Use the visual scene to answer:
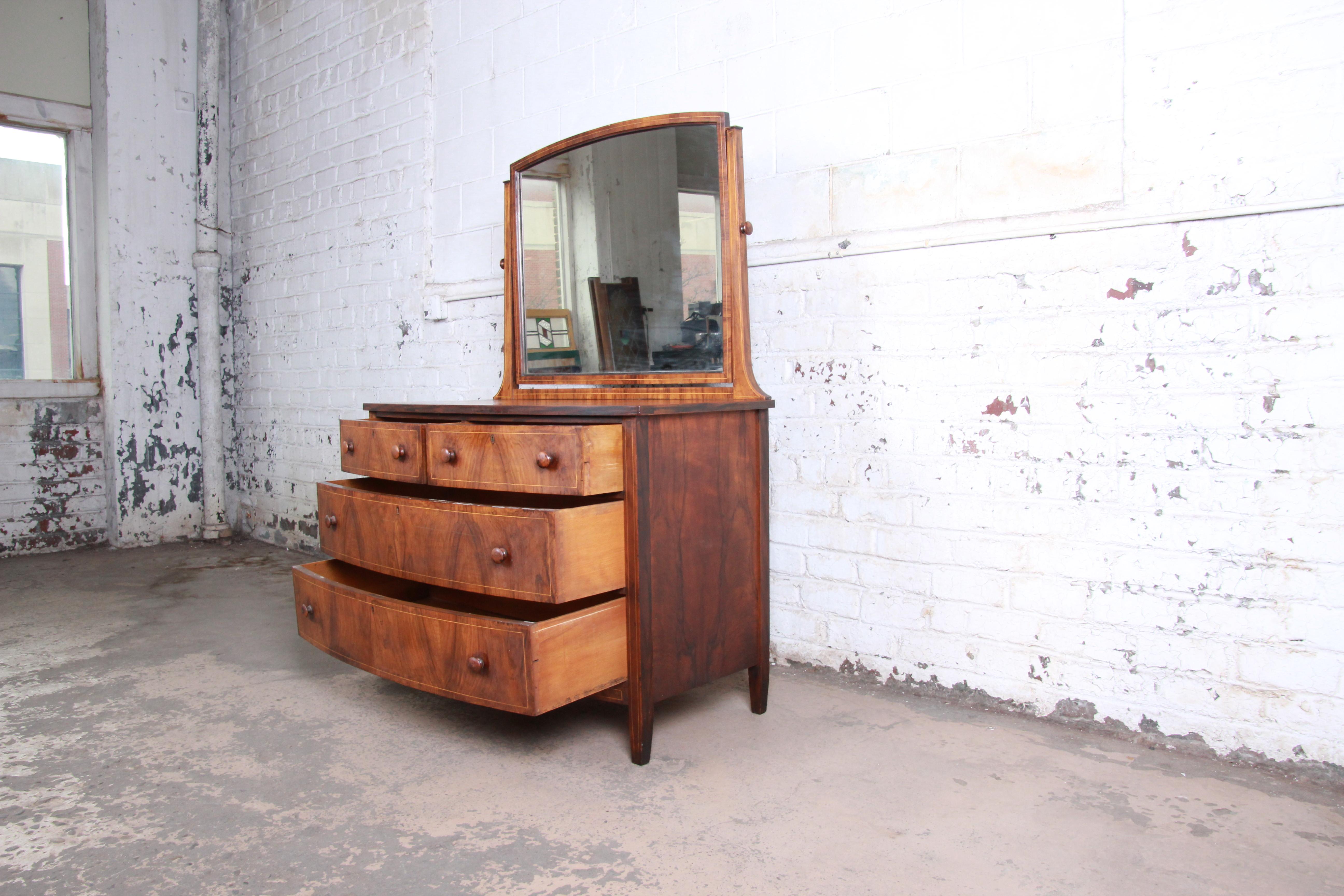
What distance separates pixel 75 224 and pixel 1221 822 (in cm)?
506

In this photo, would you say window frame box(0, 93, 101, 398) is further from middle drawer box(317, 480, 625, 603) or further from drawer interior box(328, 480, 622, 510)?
middle drawer box(317, 480, 625, 603)

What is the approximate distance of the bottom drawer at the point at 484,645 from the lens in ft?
5.27

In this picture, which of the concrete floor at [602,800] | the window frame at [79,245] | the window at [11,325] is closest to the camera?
the concrete floor at [602,800]

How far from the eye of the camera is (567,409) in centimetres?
171

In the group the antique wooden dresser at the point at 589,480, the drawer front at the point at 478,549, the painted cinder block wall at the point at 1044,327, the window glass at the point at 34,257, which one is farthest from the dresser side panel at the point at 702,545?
the window glass at the point at 34,257

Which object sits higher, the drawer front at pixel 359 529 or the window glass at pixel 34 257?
the window glass at pixel 34 257

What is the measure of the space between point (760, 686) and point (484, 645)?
26.9 inches

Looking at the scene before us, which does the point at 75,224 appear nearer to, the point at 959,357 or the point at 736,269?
the point at 736,269

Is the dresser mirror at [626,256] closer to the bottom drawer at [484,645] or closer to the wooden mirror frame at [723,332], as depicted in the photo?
the wooden mirror frame at [723,332]

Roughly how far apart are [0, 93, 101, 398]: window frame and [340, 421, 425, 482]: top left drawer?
2.90 metres

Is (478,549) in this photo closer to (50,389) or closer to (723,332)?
(723,332)

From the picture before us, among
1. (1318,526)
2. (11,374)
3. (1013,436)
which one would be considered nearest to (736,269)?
(1013,436)

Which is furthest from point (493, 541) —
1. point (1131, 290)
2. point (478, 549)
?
point (1131, 290)

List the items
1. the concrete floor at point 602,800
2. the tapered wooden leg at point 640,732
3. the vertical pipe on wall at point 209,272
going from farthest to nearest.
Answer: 1. the vertical pipe on wall at point 209,272
2. the tapered wooden leg at point 640,732
3. the concrete floor at point 602,800
